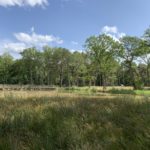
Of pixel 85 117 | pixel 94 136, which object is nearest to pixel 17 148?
pixel 94 136

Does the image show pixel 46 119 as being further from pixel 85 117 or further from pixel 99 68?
pixel 99 68

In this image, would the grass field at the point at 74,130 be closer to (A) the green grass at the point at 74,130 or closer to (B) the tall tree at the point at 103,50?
(A) the green grass at the point at 74,130

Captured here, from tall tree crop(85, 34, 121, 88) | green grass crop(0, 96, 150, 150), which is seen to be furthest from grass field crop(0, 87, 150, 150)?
tall tree crop(85, 34, 121, 88)

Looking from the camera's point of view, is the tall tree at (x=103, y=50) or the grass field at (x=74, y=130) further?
the tall tree at (x=103, y=50)

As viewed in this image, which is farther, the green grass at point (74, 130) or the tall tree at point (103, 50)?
the tall tree at point (103, 50)

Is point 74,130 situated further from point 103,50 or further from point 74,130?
point 103,50

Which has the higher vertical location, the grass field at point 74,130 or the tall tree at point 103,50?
the tall tree at point 103,50

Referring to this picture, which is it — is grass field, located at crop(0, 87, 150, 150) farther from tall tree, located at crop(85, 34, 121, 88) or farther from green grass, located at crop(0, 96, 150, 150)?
tall tree, located at crop(85, 34, 121, 88)

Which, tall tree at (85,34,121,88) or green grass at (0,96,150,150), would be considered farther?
tall tree at (85,34,121,88)

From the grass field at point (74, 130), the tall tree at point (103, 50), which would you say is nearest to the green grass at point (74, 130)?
the grass field at point (74, 130)

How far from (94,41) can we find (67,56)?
107 ft

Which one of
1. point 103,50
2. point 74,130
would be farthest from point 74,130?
point 103,50

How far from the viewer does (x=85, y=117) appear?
5.34m

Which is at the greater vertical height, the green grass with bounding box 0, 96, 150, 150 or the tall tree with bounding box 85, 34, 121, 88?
the tall tree with bounding box 85, 34, 121, 88
